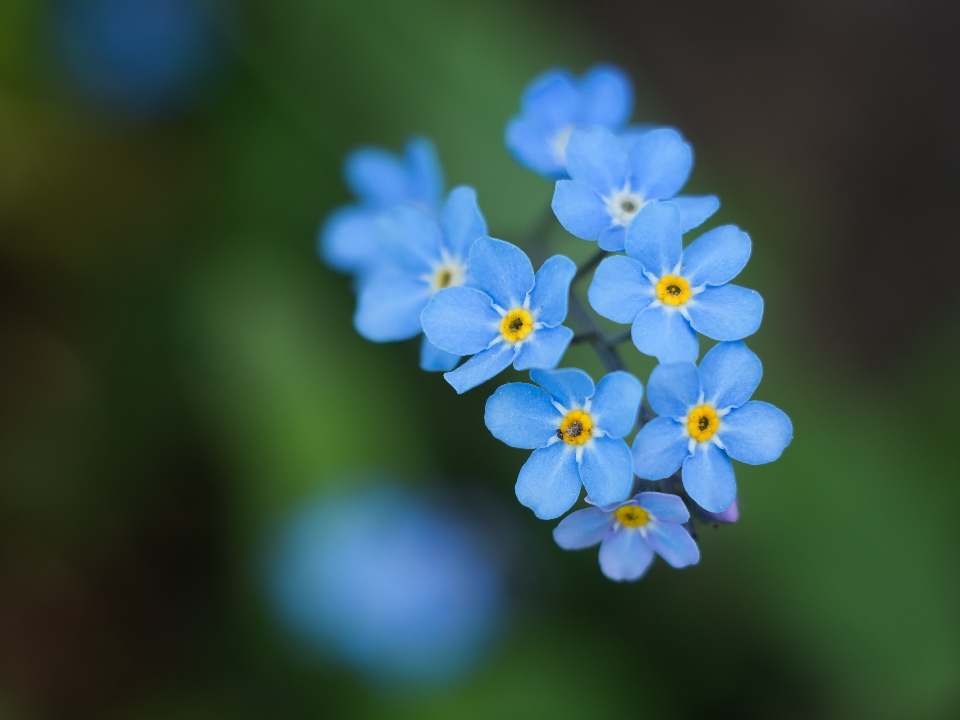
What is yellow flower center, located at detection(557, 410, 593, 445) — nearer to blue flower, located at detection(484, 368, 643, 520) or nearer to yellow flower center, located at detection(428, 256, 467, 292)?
blue flower, located at detection(484, 368, 643, 520)

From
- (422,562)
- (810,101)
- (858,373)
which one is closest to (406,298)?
(422,562)

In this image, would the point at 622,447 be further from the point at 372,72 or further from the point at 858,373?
the point at 858,373

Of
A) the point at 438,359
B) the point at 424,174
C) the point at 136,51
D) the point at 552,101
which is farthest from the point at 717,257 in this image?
the point at 136,51

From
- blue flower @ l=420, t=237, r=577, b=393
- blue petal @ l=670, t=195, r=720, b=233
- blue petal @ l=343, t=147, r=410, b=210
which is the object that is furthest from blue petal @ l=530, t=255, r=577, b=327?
blue petal @ l=343, t=147, r=410, b=210

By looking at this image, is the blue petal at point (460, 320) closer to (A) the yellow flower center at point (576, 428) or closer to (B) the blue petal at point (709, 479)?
(A) the yellow flower center at point (576, 428)

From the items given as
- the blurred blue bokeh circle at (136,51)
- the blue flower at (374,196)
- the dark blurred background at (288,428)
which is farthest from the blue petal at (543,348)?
the blurred blue bokeh circle at (136,51)

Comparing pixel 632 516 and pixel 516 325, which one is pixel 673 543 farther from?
pixel 516 325
